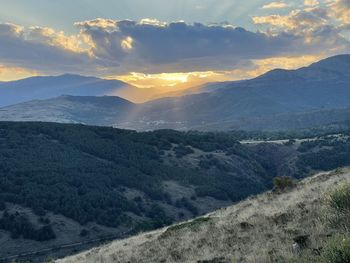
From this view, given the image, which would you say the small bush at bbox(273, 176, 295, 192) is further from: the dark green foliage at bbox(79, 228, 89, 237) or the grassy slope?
the dark green foliage at bbox(79, 228, 89, 237)

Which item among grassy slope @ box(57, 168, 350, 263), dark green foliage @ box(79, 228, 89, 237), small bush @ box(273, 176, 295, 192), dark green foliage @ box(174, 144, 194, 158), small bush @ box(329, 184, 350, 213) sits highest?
small bush @ box(329, 184, 350, 213)

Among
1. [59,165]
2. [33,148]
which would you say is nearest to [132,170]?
[59,165]

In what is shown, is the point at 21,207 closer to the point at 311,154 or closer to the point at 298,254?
the point at 298,254

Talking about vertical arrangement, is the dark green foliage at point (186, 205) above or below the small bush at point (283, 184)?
below

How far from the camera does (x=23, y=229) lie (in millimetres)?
85500

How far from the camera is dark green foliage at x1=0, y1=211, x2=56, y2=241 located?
3314 inches

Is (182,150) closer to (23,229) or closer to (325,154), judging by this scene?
(325,154)

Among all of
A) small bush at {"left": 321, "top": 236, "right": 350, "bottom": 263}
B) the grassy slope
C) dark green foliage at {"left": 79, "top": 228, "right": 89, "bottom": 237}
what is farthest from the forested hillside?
small bush at {"left": 321, "top": 236, "right": 350, "bottom": 263}

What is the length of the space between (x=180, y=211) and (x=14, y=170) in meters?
43.5

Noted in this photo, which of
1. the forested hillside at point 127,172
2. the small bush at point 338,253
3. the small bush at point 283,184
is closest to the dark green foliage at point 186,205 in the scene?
the forested hillside at point 127,172

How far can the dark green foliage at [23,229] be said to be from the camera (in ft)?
276

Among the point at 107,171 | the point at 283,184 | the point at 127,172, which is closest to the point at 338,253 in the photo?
the point at 283,184

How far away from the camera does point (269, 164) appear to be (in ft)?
579

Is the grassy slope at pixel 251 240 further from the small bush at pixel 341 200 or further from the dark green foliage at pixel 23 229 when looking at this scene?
the dark green foliage at pixel 23 229
